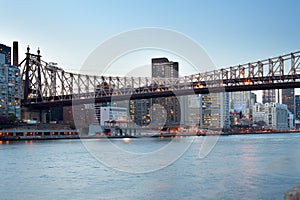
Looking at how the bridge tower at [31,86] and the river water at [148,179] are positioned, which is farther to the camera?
the bridge tower at [31,86]

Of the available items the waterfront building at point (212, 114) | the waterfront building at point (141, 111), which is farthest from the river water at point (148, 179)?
the waterfront building at point (212, 114)

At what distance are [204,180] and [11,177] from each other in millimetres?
8321

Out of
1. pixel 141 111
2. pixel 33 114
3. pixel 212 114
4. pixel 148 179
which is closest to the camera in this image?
pixel 148 179

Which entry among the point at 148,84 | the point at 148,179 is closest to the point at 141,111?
the point at 148,84

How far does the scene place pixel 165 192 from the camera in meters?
15.4

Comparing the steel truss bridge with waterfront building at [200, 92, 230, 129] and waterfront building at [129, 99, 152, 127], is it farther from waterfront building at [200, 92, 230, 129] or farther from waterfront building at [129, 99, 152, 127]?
waterfront building at [200, 92, 230, 129]

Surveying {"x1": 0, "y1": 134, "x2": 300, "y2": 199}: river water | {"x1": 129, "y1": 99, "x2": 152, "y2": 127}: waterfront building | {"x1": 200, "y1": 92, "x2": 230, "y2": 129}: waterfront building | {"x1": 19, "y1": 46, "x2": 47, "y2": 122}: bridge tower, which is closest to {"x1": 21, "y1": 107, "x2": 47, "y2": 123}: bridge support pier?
{"x1": 19, "y1": 46, "x2": 47, "y2": 122}: bridge tower

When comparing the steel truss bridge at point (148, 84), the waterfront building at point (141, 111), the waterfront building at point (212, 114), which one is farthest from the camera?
the waterfront building at point (212, 114)

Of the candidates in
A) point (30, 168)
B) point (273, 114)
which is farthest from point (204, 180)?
point (273, 114)

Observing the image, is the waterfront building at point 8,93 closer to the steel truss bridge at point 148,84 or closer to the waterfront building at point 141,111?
the steel truss bridge at point 148,84

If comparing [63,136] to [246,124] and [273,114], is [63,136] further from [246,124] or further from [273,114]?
[273,114]

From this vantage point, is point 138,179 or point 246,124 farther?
point 246,124

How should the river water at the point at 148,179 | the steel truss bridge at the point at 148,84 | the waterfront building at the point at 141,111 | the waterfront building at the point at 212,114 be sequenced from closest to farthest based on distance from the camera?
the river water at the point at 148,179 < the steel truss bridge at the point at 148,84 < the waterfront building at the point at 141,111 < the waterfront building at the point at 212,114

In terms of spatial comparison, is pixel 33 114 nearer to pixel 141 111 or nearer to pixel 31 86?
pixel 31 86
